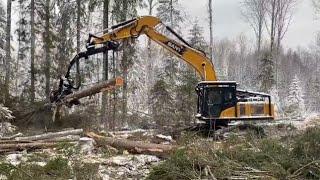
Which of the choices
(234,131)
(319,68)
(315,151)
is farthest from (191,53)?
(319,68)

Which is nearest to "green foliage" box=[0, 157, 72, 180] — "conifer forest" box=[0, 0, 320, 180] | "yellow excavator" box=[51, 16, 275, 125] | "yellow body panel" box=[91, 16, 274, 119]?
"conifer forest" box=[0, 0, 320, 180]

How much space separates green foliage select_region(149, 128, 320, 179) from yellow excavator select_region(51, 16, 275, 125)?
6.78 meters

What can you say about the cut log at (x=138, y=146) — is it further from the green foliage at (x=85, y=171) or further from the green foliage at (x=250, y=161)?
the green foliage at (x=85, y=171)

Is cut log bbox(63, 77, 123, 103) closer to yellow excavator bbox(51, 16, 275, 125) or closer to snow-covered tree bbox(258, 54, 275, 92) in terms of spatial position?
yellow excavator bbox(51, 16, 275, 125)

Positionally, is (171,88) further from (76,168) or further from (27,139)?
(76,168)

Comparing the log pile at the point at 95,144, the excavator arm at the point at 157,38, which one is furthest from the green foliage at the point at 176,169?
the excavator arm at the point at 157,38

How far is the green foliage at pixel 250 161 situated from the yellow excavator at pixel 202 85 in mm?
6783

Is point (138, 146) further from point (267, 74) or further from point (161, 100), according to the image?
point (267, 74)

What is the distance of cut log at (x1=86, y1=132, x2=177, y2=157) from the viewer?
490 inches

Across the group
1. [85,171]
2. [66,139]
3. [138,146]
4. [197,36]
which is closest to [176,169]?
[85,171]

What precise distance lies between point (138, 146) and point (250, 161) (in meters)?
4.18

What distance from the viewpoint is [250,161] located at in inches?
380

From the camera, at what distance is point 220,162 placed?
945cm

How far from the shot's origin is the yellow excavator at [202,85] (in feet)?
57.2
